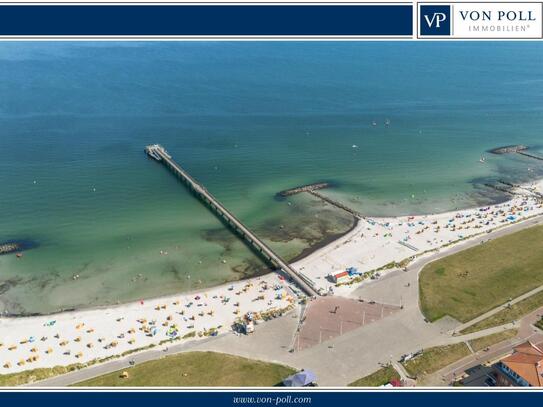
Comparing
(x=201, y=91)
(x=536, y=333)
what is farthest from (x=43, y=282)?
(x=201, y=91)

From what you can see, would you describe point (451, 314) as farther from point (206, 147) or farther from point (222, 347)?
point (206, 147)

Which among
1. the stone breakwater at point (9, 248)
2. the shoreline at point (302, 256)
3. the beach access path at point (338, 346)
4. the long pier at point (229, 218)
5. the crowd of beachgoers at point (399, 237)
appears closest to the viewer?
the beach access path at point (338, 346)

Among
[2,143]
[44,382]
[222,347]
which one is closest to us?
[44,382]

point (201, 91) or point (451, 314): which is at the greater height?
point (201, 91)

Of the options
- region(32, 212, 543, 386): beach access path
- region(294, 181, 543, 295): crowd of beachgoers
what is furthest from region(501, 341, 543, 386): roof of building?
region(294, 181, 543, 295): crowd of beachgoers

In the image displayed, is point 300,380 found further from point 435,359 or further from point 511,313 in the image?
point 511,313

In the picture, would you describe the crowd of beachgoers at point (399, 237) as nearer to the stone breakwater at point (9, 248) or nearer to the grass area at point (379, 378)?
the grass area at point (379, 378)

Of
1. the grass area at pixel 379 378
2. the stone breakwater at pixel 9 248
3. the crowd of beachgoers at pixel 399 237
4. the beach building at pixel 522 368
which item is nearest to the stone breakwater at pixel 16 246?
the stone breakwater at pixel 9 248
